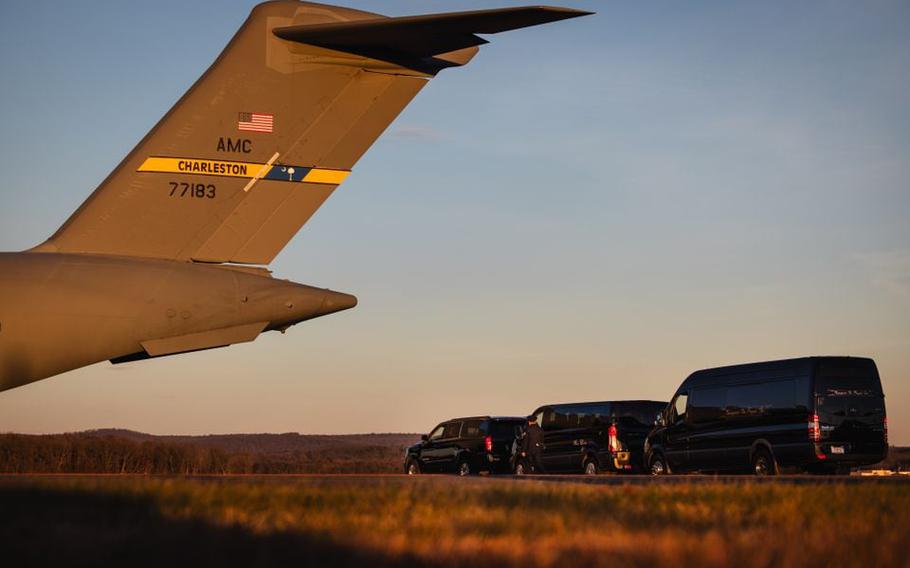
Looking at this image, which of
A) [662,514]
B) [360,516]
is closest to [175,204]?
[360,516]

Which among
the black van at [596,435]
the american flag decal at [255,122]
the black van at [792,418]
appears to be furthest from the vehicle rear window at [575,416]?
the american flag decal at [255,122]

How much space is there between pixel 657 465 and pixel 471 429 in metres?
8.05

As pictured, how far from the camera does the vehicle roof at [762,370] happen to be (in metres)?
22.5

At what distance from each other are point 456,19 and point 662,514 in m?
6.00

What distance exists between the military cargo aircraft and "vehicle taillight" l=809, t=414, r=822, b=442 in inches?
466

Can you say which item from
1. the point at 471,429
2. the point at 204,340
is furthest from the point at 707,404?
the point at 204,340

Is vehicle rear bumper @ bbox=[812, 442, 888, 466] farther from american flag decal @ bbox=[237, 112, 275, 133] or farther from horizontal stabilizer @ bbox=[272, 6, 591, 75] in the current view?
american flag decal @ bbox=[237, 112, 275, 133]

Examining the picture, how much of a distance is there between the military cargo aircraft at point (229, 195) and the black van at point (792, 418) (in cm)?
1190

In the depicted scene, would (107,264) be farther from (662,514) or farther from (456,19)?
(662,514)

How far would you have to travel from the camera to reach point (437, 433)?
34812 mm

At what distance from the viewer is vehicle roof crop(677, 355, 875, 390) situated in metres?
22.5

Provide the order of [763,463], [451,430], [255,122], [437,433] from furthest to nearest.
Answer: [437,433] < [451,430] < [763,463] < [255,122]

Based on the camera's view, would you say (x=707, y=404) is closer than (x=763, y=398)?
No

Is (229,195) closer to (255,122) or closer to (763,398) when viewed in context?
(255,122)
